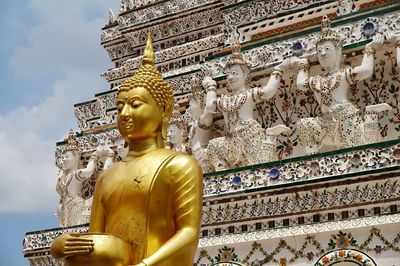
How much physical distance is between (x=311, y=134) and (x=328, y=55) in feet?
3.23

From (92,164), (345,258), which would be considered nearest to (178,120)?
(92,164)

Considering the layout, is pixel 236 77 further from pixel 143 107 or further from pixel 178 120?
pixel 143 107

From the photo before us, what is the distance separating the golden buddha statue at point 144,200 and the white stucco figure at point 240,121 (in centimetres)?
363

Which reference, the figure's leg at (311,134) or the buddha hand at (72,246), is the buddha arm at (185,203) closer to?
the buddha hand at (72,246)

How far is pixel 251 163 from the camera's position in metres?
8.53

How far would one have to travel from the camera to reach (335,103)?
324 inches

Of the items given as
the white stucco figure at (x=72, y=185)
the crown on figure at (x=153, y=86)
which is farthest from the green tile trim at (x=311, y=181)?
the white stucco figure at (x=72, y=185)

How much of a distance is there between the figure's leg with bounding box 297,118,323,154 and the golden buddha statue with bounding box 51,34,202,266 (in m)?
3.48

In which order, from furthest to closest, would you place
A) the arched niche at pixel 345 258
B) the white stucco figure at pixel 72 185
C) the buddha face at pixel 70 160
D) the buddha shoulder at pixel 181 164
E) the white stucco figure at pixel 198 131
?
the buddha face at pixel 70 160, the white stucco figure at pixel 72 185, the white stucco figure at pixel 198 131, the arched niche at pixel 345 258, the buddha shoulder at pixel 181 164

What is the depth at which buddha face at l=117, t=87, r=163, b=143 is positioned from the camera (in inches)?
191

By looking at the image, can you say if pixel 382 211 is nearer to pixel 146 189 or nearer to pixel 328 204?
pixel 328 204

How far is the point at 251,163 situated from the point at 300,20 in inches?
129

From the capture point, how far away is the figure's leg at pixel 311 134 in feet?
27.0

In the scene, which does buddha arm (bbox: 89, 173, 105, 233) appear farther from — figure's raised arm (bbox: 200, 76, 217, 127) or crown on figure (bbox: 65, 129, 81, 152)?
crown on figure (bbox: 65, 129, 81, 152)
